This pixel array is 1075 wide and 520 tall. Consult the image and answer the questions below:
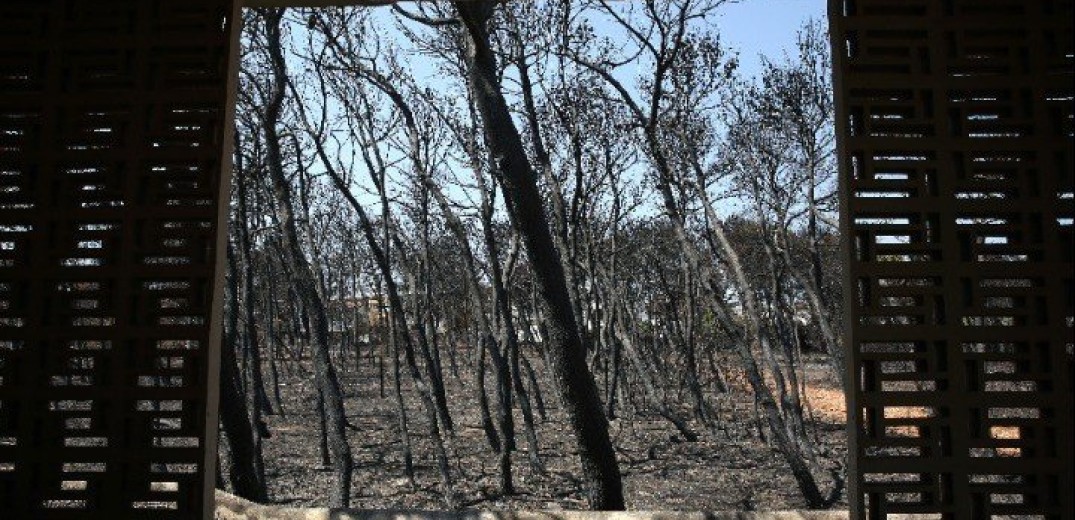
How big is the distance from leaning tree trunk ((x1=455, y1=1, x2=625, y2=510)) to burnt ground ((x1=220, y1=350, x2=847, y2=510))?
2.72 metres

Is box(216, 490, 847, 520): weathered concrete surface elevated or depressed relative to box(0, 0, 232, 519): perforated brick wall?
depressed

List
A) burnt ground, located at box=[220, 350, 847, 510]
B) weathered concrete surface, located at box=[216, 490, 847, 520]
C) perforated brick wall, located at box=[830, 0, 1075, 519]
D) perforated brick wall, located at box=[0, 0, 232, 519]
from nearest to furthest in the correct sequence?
1. perforated brick wall, located at box=[830, 0, 1075, 519]
2. perforated brick wall, located at box=[0, 0, 232, 519]
3. weathered concrete surface, located at box=[216, 490, 847, 520]
4. burnt ground, located at box=[220, 350, 847, 510]

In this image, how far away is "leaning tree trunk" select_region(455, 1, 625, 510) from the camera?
502 cm

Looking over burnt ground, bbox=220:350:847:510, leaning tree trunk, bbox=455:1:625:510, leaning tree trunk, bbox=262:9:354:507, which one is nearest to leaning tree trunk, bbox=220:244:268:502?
leaning tree trunk, bbox=262:9:354:507

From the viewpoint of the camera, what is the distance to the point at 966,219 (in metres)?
2.30

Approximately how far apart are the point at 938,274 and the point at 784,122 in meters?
8.21

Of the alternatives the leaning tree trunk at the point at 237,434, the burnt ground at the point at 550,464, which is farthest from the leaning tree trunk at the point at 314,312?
the burnt ground at the point at 550,464

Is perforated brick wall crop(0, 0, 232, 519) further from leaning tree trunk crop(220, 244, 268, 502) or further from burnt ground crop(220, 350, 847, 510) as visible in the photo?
burnt ground crop(220, 350, 847, 510)

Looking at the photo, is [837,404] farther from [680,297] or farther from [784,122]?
[784,122]

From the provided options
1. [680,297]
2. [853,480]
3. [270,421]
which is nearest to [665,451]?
[680,297]

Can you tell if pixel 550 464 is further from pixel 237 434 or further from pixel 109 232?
pixel 109 232

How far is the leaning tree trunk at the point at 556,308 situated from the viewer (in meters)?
A: 5.02

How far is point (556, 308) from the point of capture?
5.04 metres

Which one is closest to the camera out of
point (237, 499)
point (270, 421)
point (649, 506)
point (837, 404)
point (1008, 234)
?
point (1008, 234)
